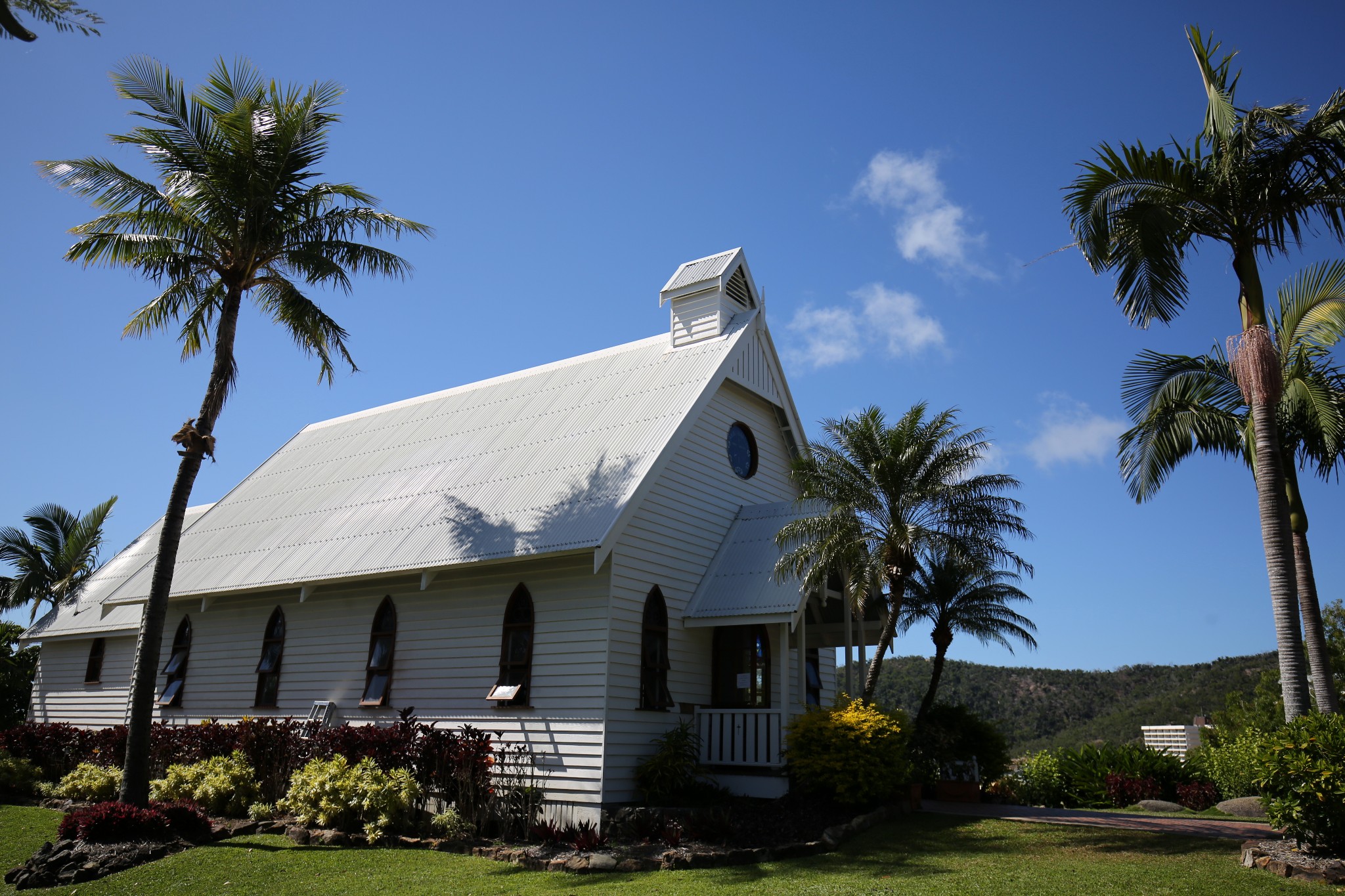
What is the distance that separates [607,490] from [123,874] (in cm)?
878

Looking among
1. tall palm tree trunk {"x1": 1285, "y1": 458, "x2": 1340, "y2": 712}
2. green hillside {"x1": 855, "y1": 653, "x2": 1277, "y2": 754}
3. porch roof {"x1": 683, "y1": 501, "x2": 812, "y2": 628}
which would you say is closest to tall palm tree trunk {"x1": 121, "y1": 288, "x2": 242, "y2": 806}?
porch roof {"x1": 683, "y1": 501, "x2": 812, "y2": 628}

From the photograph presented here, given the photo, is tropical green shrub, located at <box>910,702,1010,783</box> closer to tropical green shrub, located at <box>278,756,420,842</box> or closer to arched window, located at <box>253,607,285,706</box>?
tropical green shrub, located at <box>278,756,420,842</box>

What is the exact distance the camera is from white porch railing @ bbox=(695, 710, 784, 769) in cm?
1571

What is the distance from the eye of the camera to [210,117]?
16.1 metres

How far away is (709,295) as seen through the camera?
20.6 meters

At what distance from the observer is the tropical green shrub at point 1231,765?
18.4 m

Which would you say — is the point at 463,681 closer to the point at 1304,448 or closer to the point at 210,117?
the point at 210,117

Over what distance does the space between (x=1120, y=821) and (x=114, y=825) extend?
15.8m

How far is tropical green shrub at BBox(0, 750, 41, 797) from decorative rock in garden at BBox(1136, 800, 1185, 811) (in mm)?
23566

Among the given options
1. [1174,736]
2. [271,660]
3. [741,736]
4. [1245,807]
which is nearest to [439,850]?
[741,736]

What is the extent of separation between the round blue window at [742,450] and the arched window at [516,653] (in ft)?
18.1

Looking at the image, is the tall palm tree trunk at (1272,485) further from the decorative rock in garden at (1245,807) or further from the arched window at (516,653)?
the arched window at (516,653)

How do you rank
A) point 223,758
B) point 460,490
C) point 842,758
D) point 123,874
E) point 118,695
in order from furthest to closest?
point 118,695 < point 460,490 < point 223,758 < point 842,758 < point 123,874

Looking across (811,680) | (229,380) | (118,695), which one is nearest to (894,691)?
(811,680)
